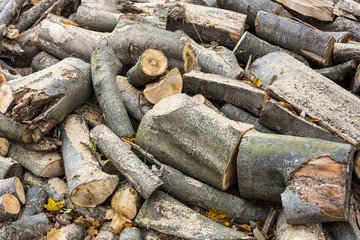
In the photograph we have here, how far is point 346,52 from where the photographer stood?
4.97 metres

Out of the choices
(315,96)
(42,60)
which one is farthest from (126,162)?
(42,60)

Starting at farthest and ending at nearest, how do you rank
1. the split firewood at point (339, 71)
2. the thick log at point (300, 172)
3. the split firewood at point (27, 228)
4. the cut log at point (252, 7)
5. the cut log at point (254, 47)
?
the cut log at point (252, 7), the cut log at point (254, 47), the split firewood at point (339, 71), the split firewood at point (27, 228), the thick log at point (300, 172)

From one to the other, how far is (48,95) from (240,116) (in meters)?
2.17

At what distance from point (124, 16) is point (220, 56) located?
158cm

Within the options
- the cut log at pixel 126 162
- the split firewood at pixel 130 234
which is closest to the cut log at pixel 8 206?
the cut log at pixel 126 162

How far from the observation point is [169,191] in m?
3.73

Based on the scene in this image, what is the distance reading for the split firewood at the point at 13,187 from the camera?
3621 millimetres

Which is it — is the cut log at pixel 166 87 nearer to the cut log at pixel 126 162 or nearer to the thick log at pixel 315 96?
the cut log at pixel 126 162

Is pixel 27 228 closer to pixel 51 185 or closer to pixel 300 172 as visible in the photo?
pixel 51 185

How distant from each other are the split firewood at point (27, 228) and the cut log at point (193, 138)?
49.1 inches

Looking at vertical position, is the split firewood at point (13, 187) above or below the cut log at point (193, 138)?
below

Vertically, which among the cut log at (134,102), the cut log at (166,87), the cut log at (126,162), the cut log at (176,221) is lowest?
the cut log at (176,221)

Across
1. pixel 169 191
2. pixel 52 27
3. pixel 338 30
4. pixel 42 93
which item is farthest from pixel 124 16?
pixel 338 30

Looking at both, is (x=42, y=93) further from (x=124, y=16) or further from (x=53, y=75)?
(x=124, y=16)
